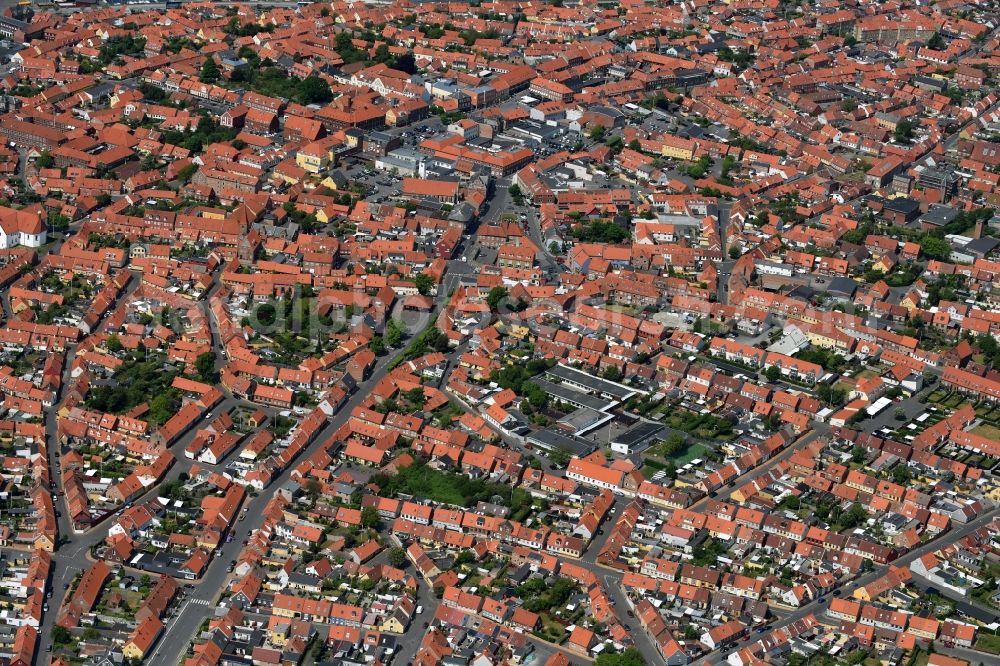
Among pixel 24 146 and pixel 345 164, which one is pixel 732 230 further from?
pixel 24 146

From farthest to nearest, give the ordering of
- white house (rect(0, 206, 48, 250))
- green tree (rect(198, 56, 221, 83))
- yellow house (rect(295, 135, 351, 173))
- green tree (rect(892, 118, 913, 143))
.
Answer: green tree (rect(198, 56, 221, 83))
green tree (rect(892, 118, 913, 143))
yellow house (rect(295, 135, 351, 173))
white house (rect(0, 206, 48, 250))

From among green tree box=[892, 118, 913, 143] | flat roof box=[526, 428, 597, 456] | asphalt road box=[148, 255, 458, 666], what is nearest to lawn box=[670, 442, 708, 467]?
flat roof box=[526, 428, 597, 456]

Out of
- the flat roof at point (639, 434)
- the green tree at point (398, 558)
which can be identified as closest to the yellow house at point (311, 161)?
the flat roof at point (639, 434)

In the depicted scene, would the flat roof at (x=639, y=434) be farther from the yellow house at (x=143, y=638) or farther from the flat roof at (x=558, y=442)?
the yellow house at (x=143, y=638)

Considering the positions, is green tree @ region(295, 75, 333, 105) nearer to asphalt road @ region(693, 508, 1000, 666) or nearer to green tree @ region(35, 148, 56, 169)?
green tree @ region(35, 148, 56, 169)

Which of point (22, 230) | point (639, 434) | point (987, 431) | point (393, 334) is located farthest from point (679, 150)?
point (22, 230)

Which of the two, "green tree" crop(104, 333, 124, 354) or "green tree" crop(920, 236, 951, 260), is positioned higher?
"green tree" crop(920, 236, 951, 260)

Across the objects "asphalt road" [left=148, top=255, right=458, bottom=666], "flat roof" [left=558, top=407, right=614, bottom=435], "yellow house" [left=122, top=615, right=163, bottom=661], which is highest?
"flat roof" [left=558, top=407, right=614, bottom=435]
